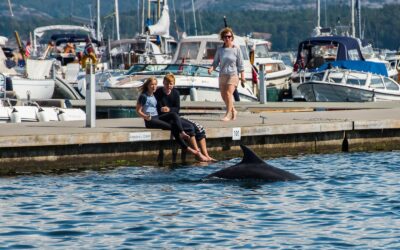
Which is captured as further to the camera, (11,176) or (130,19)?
(130,19)

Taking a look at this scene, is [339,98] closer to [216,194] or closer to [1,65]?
[1,65]

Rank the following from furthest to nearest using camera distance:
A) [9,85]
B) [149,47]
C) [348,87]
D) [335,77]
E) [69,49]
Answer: [69,49] < [149,47] < [335,77] < [348,87] < [9,85]

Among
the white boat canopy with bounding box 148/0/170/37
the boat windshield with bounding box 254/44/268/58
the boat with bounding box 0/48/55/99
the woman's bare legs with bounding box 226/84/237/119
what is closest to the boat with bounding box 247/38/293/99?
the boat windshield with bounding box 254/44/268/58

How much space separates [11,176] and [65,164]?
3.51 ft

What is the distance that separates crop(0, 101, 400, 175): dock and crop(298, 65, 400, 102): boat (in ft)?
35.8

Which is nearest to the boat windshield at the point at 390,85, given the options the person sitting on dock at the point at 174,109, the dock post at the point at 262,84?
the dock post at the point at 262,84

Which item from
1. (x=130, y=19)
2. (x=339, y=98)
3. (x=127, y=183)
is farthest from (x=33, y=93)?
(x=130, y=19)

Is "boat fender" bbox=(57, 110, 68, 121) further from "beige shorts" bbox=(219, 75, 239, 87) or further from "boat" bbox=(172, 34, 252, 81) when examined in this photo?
"boat" bbox=(172, 34, 252, 81)

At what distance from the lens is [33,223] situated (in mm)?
16531

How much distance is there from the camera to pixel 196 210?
690 inches

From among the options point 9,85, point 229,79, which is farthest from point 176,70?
point 229,79

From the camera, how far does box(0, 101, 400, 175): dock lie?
21266 millimetres

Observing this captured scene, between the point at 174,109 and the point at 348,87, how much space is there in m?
17.1

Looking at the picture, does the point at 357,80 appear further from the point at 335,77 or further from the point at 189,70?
the point at 189,70
